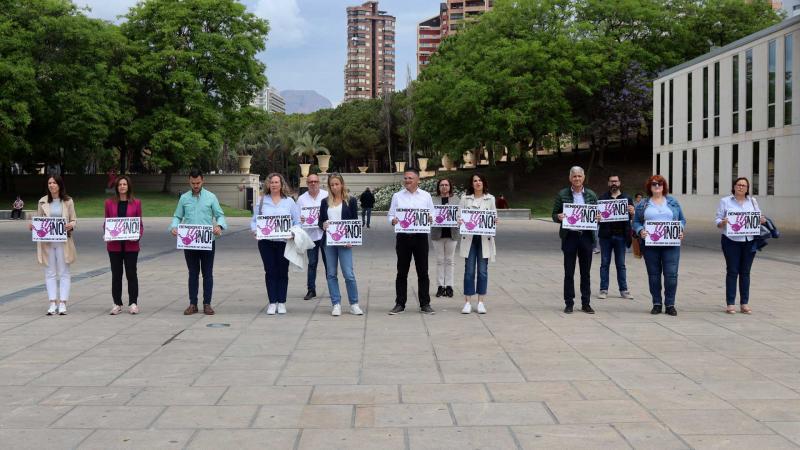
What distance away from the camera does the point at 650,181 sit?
10812 mm

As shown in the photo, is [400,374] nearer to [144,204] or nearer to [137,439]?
[137,439]

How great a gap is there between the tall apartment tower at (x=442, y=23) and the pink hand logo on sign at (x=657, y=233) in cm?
14271

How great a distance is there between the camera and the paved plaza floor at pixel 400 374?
5.21 meters

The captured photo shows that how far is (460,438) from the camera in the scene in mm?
5086

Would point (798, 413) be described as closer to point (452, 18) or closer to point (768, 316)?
point (768, 316)

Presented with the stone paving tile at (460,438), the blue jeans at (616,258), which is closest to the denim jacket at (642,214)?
the blue jeans at (616,258)

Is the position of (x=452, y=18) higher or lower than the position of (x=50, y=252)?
higher

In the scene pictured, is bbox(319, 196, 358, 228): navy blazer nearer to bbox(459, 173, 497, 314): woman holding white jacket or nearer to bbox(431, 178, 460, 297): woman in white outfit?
bbox(431, 178, 460, 297): woman in white outfit

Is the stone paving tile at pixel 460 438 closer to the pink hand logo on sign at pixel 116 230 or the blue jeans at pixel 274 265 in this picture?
the blue jeans at pixel 274 265

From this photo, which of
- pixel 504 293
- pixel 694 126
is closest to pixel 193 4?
pixel 694 126

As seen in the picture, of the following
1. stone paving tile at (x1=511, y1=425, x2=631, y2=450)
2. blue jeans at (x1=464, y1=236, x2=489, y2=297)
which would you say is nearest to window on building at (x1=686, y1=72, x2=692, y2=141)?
blue jeans at (x1=464, y1=236, x2=489, y2=297)

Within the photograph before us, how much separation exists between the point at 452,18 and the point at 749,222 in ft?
487

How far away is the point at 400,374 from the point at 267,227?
13.1 feet

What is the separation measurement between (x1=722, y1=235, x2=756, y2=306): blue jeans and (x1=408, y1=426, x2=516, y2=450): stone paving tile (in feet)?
21.0
